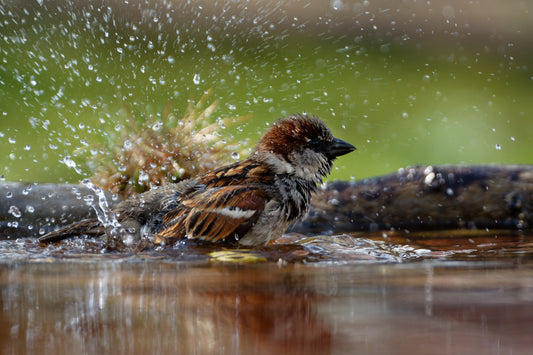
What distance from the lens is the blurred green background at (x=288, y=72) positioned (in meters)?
8.72

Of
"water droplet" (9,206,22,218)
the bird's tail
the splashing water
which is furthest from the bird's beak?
"water droplet" (9,206,22,218)

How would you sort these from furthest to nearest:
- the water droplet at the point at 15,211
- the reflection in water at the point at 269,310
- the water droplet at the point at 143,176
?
1. the water droplet at the point at 143,176
2. the water droplet at the point at 15,211
3. the reflection in water at the point at 269,310

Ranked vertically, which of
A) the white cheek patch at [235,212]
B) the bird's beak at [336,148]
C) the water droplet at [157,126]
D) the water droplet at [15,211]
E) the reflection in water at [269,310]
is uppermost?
the water droplet at [157,126]

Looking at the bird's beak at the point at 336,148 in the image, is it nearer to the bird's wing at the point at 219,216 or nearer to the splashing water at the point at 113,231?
Answer: the bird's wing at the point at 219,216

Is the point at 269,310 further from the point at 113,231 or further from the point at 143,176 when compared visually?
the point at 143,176

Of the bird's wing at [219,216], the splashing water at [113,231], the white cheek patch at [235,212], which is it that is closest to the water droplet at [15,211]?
the splashing water at [113,231]

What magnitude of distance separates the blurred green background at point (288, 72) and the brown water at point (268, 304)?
5.85 m

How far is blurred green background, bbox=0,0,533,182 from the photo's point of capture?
8.72 m

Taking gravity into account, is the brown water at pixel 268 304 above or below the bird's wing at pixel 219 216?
below

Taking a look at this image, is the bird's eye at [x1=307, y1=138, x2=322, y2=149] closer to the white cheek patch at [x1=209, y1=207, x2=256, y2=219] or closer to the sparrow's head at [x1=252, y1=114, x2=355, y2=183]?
the sparrow's head at [x1=252, y1=114, x2=355, y2=183]

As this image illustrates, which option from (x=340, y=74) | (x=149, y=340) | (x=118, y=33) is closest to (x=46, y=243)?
(x=149, y=340)

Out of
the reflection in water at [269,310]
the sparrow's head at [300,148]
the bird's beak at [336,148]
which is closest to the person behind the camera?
the reflection in water at [269,310]

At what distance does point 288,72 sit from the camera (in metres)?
10.1

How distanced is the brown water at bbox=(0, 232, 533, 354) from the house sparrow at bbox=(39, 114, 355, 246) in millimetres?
755
